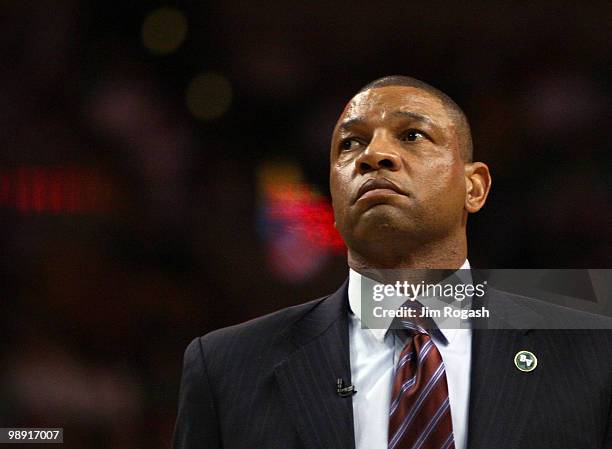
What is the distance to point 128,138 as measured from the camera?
2.38 meters

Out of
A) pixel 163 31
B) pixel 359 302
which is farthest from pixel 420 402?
pixel 163 31

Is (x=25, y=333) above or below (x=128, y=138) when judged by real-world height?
below

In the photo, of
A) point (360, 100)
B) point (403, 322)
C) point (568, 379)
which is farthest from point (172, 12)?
point (568, 379)

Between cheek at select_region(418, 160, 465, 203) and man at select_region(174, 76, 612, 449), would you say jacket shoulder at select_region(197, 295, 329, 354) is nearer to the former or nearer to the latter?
man at select_region(174, 76, 612, 449)

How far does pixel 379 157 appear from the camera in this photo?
5.18ft

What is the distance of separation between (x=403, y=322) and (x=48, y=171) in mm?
1223

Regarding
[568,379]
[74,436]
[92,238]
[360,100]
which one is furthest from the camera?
[92,238]

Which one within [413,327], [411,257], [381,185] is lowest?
[413,327]

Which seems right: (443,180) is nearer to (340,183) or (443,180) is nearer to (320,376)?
(340,183)

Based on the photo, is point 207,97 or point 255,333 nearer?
point 255,333

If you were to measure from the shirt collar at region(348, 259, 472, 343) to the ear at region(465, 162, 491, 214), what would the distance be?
0.43 feet

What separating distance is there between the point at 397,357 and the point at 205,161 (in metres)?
1.02

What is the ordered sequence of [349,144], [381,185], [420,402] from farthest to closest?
[349,144], [381,185], [420,402]

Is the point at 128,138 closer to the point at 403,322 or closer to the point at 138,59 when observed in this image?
the point at 138,59
